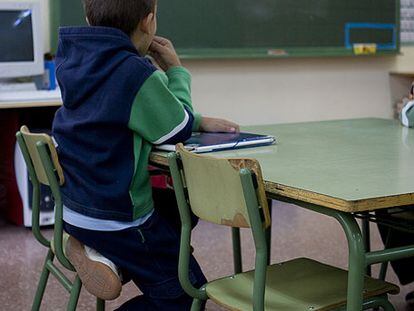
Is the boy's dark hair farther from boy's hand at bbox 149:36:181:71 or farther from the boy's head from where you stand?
boy's hand at bbox 149:36:181:71

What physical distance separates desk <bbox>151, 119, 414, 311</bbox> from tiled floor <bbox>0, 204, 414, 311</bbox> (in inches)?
30.5

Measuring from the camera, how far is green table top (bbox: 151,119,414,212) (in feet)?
4.43

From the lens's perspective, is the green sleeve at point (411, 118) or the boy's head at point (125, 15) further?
the green sleeve at point (411, 118)

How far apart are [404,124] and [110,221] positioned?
1121mm

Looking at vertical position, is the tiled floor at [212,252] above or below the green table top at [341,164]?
below

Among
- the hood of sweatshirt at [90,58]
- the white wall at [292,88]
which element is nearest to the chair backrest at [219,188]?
the hood of sweatshirt at [90,58]

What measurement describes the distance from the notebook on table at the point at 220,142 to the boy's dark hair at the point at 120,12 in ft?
1.03

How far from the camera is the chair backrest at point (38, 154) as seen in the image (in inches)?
71.8

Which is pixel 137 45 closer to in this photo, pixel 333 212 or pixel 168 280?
pixel 168 280

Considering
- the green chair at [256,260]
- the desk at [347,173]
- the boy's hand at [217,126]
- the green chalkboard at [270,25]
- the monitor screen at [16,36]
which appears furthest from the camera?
the green chalkboard at [270,25]

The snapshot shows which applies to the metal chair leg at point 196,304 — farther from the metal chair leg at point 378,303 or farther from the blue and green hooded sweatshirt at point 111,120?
the metal chair leg at point 378,303

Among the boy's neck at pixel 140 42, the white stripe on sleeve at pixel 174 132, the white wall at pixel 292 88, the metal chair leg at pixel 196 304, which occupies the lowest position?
the metal chair leg at pixel 196 304

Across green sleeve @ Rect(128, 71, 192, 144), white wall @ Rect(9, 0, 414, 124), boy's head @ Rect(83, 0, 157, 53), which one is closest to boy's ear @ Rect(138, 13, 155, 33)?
boy's head @ Rect(83, 0, 157, 53)

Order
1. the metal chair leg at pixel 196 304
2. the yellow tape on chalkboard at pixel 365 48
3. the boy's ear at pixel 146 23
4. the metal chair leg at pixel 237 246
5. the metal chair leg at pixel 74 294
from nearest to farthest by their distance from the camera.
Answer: the metal chair leg at pixel 196 304 < the boy's ear at pixel 146 23 < the metal chair leg at pixel 74 294 < the metal chair leg at pixel 237 246 < the yellow tape on chalkboard at pixel 365 48
